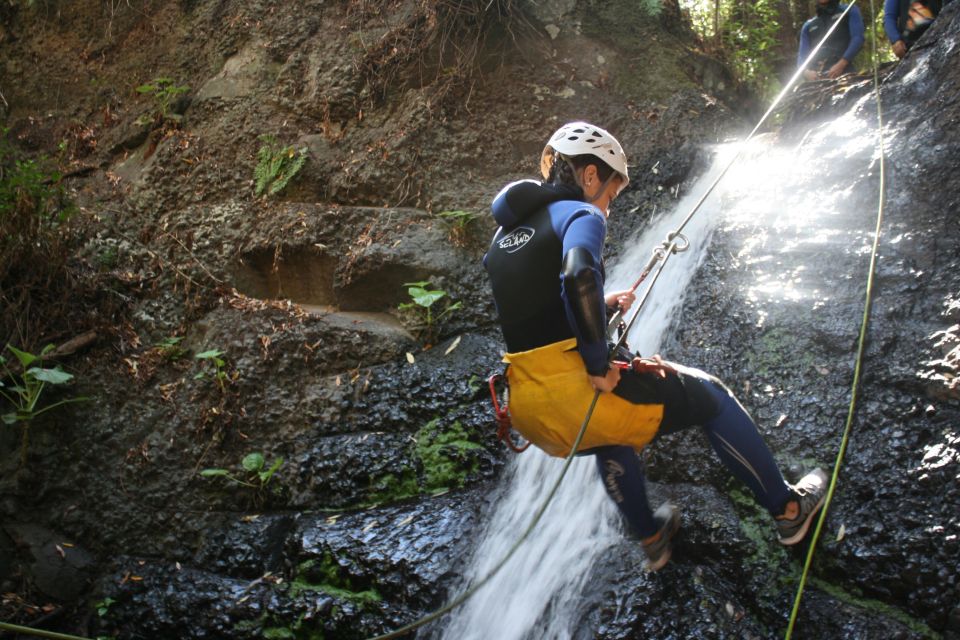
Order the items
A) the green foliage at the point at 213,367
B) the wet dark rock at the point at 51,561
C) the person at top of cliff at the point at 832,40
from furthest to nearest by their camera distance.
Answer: the person at top of cliff at the point at 832,40
the green foliage at the point at 213,367
the wet dark rock at the point at 51,561

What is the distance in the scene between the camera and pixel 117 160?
7793mm

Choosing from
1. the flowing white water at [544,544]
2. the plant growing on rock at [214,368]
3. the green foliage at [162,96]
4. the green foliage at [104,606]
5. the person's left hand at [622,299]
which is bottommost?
the flowing white water at [544,544]

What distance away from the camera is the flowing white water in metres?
3.76

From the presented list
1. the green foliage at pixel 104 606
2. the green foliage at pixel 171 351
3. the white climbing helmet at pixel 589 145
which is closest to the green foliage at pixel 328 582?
the green foliage at pixel 104 606

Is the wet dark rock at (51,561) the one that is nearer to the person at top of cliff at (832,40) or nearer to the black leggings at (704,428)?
the black leggings at (704,428)

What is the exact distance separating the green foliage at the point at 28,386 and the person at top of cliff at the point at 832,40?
756 cm

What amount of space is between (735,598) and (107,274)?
19.3 ft

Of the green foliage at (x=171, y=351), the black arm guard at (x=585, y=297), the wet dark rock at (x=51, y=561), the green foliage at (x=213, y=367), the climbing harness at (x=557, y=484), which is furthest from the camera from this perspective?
the green foliage at (x=171, y=351)

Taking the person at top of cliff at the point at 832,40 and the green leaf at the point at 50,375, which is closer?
the green leaf at the point at 50,375

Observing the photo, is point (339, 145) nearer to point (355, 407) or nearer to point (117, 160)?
point (117, 160)

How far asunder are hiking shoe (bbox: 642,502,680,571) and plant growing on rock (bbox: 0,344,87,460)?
4.61 meters

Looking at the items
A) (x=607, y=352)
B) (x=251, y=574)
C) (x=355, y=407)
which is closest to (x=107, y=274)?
(x=355, y=407)

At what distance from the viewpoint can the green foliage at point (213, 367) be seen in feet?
18.4

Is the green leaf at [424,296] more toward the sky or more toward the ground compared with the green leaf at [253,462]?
more toward the sky
